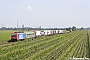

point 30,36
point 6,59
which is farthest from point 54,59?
point 30,36

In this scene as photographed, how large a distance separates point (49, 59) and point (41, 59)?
1.18 metres

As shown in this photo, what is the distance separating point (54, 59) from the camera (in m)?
31.9

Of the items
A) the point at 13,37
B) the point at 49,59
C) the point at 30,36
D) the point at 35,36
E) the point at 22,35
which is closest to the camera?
the point at 49,59

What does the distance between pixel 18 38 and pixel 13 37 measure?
6.23ft

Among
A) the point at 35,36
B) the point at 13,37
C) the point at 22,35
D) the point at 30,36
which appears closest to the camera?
the point at 13,37

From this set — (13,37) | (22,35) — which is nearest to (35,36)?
(22,35)

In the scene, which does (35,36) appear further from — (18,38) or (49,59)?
(49,59)

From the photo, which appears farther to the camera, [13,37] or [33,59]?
[13,37]

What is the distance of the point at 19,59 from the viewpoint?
31.9m

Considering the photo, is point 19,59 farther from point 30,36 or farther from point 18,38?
point 30,36

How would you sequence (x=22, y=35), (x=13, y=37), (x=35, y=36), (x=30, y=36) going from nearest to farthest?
1. (x=13, y=37)
2. (x=22, y=35)
3. (x=30, y=36)
4. (x=35, y=36)

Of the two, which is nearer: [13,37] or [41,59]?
[41,59]

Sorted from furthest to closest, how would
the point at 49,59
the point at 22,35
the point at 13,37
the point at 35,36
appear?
the point at 35,36 → the point at 22,35 → the point at 13,37 → the point at 49,59

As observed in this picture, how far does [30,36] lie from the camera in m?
81.3
